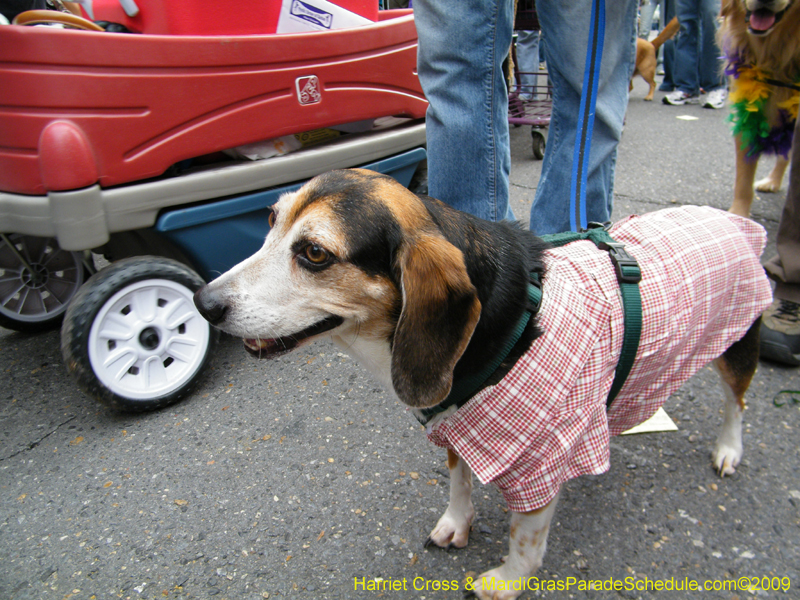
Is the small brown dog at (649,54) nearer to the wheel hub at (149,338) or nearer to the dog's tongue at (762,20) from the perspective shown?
the dog's tongue at (762,20)

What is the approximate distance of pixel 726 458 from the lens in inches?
76.1

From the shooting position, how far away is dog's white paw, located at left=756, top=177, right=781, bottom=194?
13.9 ft

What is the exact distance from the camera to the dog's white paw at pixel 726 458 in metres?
1.92

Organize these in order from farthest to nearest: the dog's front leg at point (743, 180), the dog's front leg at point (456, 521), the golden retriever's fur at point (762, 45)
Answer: the dog's front leg at point (743, 180)
the golden retriever's fur at point (762, 45)
the dog's front leg at point (456, 521)

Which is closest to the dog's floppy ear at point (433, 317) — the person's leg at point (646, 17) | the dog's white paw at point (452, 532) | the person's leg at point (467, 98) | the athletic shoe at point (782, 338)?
the dog's white paw at point (452, 532)

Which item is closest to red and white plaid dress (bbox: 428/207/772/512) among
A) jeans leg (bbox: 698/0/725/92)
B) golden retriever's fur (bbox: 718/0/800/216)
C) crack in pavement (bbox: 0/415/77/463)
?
crack in pavement (bbox: 0/415/77/463)

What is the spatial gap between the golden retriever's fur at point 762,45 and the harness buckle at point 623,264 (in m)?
2.59

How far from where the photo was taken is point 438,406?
137 cm

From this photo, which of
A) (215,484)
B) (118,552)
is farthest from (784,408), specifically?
(118,552)

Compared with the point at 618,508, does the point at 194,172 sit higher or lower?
higher

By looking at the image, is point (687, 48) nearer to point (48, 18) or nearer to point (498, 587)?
point (48, 18)

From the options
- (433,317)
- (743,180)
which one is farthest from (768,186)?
(433,317)

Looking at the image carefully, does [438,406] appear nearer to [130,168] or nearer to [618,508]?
[618,508]

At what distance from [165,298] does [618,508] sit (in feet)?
6.50
